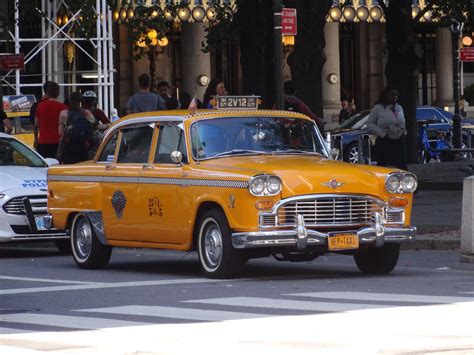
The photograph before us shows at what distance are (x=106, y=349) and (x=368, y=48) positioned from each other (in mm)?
53307

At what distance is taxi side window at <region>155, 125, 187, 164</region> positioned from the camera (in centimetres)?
1616

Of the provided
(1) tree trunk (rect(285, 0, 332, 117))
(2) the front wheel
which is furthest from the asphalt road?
(1) tree trunk (rect(285, 0, 332, 117))

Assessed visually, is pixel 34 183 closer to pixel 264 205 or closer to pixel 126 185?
pixel 126 185

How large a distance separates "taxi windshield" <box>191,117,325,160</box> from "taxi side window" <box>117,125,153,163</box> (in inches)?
32.0

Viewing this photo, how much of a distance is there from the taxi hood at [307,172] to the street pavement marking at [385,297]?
158cm

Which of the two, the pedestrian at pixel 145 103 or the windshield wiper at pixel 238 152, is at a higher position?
the pedestrian at pixel 145 103

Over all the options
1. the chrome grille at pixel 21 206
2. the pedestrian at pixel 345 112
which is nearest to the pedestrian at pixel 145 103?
the chrome grille at pixel 21 206

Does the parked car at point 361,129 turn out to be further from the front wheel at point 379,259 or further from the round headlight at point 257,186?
the round headlight at point 257,186

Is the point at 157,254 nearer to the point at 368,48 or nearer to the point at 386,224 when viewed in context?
the point at 386,224

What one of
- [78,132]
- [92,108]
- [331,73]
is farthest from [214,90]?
[331,73]

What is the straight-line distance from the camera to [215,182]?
15094 mm

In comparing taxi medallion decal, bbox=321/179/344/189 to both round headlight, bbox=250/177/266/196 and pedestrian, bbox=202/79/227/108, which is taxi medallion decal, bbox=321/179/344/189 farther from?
pedestrian, bbox=202/79/227/108

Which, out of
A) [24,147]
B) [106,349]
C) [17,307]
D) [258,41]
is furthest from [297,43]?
[106,349]

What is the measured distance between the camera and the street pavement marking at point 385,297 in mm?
12602
